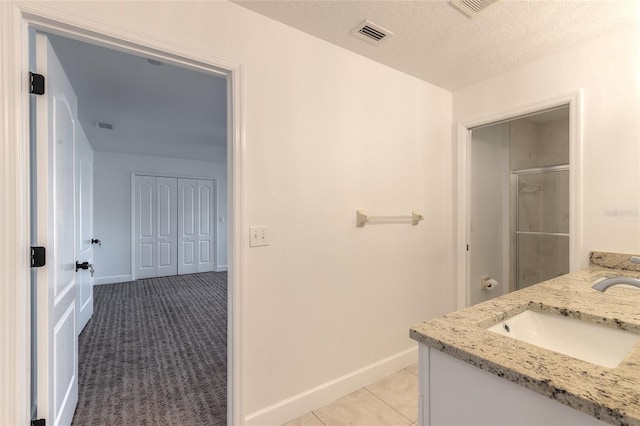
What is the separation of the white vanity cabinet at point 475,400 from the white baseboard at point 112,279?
6250mm

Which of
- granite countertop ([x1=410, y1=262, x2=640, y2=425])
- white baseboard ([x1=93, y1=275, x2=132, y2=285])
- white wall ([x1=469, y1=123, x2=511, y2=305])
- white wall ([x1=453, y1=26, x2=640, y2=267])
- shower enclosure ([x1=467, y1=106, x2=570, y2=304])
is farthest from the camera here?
white baseboard ([x1=93, y1=275, x2=132, y2=285])

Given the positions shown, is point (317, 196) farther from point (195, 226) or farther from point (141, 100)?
point (195, 226)

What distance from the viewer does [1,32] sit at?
3.59 feet

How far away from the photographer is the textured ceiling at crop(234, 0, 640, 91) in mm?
1605

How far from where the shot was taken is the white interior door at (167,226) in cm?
594

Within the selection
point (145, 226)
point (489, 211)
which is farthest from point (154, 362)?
point (145, 226)

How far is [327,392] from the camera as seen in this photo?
6.33 feet

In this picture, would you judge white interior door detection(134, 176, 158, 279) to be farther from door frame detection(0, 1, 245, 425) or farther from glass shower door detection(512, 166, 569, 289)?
glass shower door detection(512, 166, 569, 289)

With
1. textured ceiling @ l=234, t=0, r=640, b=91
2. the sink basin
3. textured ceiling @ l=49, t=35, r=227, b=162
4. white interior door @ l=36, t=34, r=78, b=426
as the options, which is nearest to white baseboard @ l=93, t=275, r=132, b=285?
textured ceiling @ l=49, t=35, r=227, b=162

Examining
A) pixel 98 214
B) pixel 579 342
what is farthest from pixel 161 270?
pixel 579 342

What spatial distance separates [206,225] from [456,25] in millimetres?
5969

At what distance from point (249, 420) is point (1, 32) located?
207 centimetres

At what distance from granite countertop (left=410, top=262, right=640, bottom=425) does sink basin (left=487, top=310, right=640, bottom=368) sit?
0.08ft

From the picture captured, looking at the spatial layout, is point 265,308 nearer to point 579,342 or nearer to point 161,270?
point 579,342
